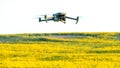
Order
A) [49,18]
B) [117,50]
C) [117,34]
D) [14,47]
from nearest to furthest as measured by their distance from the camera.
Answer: [49,18] → [117,50] → [14,47] → [117,34]

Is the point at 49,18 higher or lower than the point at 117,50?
higher

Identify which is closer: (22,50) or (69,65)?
(69,65)

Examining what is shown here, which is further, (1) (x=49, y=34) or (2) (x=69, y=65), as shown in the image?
(1) (x=49, y=34)

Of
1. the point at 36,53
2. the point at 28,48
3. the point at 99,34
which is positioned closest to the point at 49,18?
the point at 36,53

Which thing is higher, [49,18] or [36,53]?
[49,18]

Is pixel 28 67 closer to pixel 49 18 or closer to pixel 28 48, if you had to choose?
pixel 49 18

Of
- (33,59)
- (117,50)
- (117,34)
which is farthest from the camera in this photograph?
(117,34)

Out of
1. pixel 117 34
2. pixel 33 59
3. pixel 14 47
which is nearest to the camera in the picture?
pixel 33 59

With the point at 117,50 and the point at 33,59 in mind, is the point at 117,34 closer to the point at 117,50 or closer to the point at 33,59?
the point at 117,50

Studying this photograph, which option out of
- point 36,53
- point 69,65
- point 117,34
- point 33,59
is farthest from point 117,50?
point 117,34

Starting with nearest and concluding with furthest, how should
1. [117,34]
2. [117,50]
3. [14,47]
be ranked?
1. [117,50]
2. [14,47]
3. [117,34]
